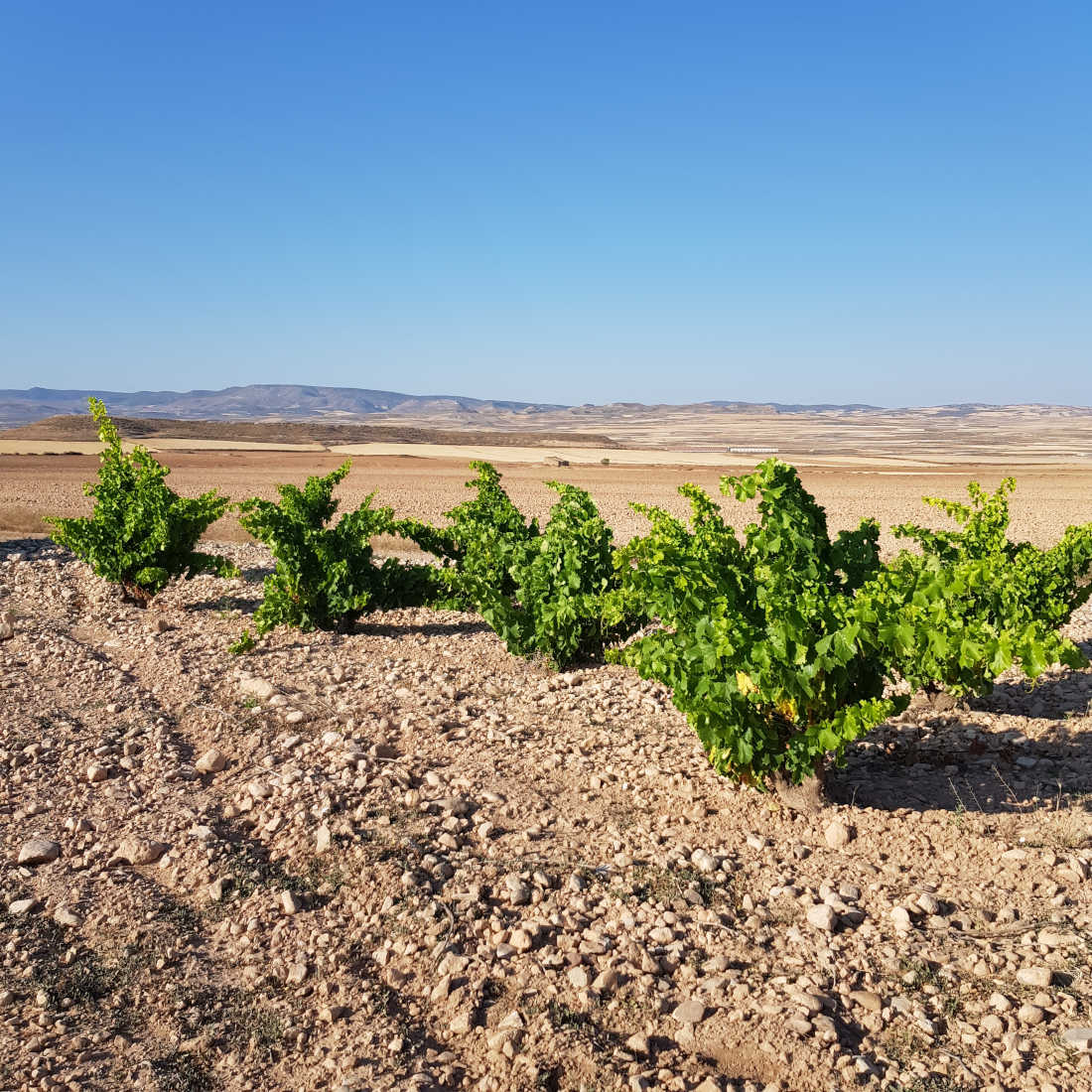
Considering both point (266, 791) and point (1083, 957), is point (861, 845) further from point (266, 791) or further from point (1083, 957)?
point (266, 791)

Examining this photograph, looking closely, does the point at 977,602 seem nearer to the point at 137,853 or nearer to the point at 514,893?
the point at 514,893

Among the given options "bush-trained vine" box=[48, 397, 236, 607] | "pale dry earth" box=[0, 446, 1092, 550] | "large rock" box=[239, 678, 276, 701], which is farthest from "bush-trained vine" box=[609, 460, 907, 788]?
"pale dry earth" box=[0, 446, 1092, 550]

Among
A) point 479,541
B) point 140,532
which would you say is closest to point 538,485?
point 140,532

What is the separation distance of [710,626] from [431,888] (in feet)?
7.16

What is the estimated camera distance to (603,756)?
666 centimetres

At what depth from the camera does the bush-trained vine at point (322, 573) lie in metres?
10.1

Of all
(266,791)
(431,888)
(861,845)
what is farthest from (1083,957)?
(266,791)

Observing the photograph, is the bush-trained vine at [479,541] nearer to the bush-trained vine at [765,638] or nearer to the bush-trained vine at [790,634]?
the bush-trained vine at [790,634]

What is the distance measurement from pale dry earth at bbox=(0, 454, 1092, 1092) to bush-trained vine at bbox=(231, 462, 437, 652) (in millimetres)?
1656

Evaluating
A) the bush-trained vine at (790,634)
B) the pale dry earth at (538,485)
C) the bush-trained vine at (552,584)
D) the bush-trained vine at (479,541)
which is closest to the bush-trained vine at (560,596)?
the bush-trained vine at (552,584)

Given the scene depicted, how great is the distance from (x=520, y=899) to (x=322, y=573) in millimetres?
6103

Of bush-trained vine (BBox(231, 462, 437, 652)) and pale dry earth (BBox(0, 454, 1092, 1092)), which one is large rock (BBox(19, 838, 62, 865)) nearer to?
pale dry earth (BBox(0, 454, 1092, 1092))

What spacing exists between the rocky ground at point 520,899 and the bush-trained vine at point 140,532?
3.71 m

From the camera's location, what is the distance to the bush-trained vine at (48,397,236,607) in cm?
1151
